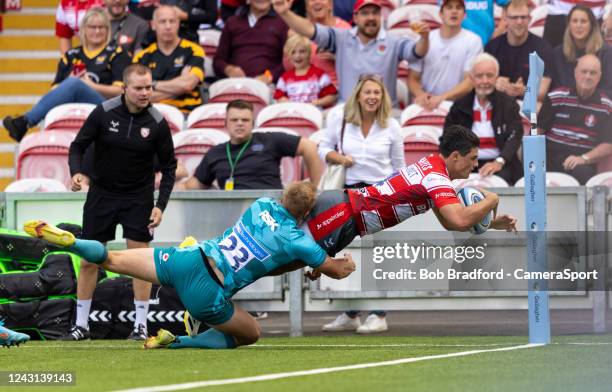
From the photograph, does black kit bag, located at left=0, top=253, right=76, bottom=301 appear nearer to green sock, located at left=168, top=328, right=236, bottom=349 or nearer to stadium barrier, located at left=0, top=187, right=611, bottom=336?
stadium barrier, located at left=0, top=187, right=611, bottom=336

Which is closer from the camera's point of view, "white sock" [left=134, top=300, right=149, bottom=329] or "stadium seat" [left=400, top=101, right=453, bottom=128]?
"white sock" [left=134, top=300, right=149, bottom=329]

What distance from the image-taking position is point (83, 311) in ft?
36.4

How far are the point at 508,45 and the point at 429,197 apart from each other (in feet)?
17.6

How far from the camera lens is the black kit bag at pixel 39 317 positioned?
11398 mm

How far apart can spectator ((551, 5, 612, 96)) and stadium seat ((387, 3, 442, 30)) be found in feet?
8.05

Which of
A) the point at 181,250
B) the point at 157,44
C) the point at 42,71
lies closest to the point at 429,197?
the point at 181,250

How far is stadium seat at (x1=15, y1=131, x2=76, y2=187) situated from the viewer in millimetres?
13758

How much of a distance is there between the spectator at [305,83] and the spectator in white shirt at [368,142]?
2.52m

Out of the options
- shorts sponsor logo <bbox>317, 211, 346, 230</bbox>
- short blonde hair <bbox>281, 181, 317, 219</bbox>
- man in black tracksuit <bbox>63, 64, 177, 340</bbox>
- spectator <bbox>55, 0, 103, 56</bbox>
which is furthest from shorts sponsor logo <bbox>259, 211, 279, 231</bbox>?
spectator <bbox>55, 0, 103, 56</bbox>

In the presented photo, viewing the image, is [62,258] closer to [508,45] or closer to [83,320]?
[83,320]

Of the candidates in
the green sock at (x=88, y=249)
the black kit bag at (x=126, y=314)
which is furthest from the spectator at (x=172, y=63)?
the green sock at (x=88, y=249)

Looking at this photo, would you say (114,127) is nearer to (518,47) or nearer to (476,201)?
(476,201)

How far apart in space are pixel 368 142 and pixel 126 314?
271 centimetres

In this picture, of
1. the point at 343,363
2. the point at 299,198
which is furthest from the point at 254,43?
the point at 343,363
